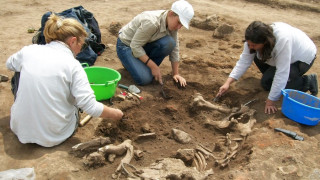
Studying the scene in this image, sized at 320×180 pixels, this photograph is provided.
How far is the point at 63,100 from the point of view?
294cm

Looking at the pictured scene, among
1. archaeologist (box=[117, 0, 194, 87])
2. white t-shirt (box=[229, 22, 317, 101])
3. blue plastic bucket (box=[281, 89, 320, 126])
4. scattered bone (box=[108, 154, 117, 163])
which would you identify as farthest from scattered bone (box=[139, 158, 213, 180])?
archaeologist (box=[117, 0, 194, 87])

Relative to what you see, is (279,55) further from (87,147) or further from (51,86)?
(51,86)

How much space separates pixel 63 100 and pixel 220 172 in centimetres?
173

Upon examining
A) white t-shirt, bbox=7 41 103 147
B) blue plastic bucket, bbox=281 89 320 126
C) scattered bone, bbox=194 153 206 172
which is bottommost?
scattered bone, bbox=194 153 206 172

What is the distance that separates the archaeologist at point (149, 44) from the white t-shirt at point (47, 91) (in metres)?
1.64

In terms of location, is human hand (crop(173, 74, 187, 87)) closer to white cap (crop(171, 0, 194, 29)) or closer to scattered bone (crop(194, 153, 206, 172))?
white cap (crop(171, 0, 194, 29))

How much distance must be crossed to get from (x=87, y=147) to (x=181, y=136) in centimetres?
109

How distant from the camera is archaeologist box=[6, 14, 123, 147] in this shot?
277cm

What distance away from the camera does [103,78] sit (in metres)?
4.41

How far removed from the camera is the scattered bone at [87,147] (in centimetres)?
302

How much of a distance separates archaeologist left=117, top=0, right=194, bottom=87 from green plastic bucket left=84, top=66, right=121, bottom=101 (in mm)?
448

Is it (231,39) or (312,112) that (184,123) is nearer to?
(312,112)

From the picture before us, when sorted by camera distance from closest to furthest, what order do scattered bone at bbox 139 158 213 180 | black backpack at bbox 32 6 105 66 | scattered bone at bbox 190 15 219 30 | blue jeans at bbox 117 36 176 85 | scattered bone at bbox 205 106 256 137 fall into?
scattered bone at bbox 139 158 213 180 → scattered bone at bbox 205 106 256 137 → blue jeans at bbox 117 36 176 85 → black backpack at bbox 32 6 105 66 → scattered bone at bbox 190 15 219 30

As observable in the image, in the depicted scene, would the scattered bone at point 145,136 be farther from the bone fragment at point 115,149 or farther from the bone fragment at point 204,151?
the bone fragment at point 204,151
